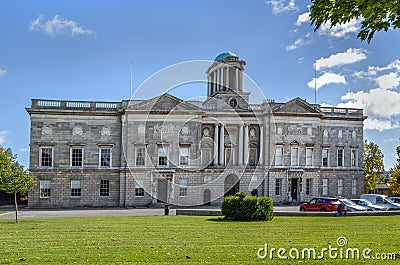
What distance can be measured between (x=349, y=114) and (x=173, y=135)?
70.0 ft

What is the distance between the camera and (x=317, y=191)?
50062mm

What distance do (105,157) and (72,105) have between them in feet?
21.1

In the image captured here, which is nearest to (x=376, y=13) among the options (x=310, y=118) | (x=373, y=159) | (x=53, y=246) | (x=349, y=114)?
(x=53, y=246)

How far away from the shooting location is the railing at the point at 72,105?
46.0 metres

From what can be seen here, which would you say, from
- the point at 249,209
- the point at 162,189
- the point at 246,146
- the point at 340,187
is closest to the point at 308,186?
the point at 340,187

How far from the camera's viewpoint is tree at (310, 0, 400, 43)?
7137mm

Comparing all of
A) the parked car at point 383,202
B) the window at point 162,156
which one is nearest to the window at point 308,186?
the parked car at point 383,202

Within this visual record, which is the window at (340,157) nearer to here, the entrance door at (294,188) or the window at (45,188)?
the entrance door at (294,188)

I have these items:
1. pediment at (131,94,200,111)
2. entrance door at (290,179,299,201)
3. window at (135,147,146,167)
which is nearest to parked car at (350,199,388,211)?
entrance door at (290,179,299,201)

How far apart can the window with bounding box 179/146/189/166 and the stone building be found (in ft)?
0.35

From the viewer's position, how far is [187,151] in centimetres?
4775

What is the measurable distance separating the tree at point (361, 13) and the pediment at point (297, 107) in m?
41.9

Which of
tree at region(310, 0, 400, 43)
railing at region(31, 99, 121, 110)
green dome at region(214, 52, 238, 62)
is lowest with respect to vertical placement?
tree at region(310, 0, 400, 43)

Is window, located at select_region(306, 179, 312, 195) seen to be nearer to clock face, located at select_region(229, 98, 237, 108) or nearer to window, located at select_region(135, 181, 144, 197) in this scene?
clock face, located at select_region(229, 98, 237, 108)
